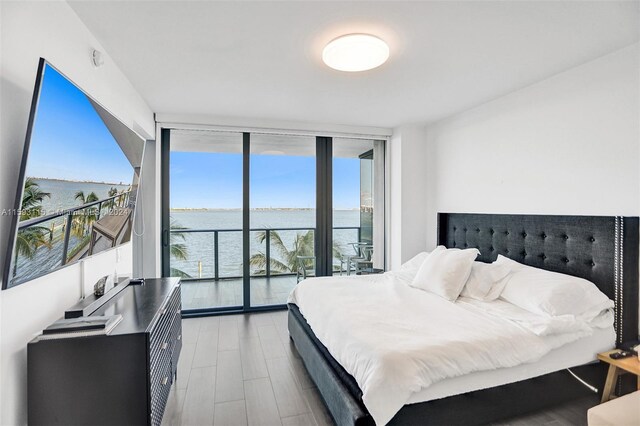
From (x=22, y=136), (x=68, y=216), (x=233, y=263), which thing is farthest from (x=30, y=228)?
(x=233, y=263)

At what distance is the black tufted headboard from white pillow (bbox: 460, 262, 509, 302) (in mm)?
383

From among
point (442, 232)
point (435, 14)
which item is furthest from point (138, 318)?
point (442, 232)

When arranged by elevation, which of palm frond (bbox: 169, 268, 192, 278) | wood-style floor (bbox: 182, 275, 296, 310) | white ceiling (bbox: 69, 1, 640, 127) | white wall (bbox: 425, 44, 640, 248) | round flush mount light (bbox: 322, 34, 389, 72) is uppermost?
white ceiling (bbox: 69, 1, 640, 127)

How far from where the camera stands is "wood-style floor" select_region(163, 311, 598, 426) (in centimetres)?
210

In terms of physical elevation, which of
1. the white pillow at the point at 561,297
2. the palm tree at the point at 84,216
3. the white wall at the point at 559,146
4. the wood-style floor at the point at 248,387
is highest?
the white wall at the point at 559,146

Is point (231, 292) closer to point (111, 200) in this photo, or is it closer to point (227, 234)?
point (227, 234)

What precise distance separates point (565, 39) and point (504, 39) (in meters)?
0.41

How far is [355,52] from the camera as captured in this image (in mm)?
2123

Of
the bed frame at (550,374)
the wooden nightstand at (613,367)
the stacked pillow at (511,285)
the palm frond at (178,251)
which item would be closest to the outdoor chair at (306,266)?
the bed frame at (550,374)

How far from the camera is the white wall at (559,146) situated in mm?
2232

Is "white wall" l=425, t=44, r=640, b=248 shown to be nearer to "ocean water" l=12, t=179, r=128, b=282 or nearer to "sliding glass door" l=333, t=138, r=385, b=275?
"sliding glass door" l=333, t=138, r=385, b=275

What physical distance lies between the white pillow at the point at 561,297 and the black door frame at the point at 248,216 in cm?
254

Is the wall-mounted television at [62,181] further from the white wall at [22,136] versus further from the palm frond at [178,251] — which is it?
the palm frond at [178,251]

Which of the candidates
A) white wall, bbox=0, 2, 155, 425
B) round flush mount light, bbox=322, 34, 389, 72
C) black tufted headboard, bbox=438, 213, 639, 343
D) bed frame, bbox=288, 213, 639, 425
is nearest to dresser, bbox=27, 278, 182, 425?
white wall, bbox=0, 2, 155, 425
